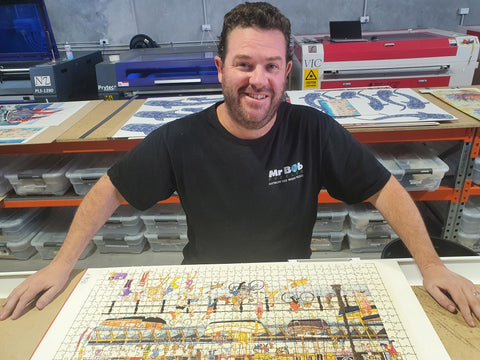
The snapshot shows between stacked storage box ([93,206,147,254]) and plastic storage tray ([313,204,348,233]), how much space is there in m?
1.00

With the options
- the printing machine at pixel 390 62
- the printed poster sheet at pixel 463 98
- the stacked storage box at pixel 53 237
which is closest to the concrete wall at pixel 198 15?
the printing machine at pixel 390 62

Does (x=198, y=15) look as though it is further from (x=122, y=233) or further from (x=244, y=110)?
(x=244, y=110)

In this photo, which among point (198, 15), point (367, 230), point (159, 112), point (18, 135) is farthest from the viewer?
point (198, 15)

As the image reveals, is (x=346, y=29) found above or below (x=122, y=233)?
above

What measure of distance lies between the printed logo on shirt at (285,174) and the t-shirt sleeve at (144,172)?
11.6 inches

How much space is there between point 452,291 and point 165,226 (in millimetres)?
1555

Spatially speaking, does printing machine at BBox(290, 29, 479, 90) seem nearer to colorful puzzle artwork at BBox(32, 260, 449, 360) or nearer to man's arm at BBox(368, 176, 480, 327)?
man's arm at BBox(368, 176, 480, 327)

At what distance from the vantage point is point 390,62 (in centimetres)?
214

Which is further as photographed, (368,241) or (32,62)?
(32,62)

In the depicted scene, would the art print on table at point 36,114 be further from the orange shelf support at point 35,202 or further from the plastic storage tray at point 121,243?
the plastic storage tray at point 121,243

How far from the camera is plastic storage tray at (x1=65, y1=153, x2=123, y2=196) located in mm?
1814

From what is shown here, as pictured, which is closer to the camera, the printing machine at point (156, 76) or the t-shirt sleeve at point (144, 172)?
the t-shirt sleeve at point (144, 172)

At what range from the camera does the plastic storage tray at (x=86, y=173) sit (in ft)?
5.95

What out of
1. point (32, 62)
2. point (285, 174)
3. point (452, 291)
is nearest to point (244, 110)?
point (285, 174)
